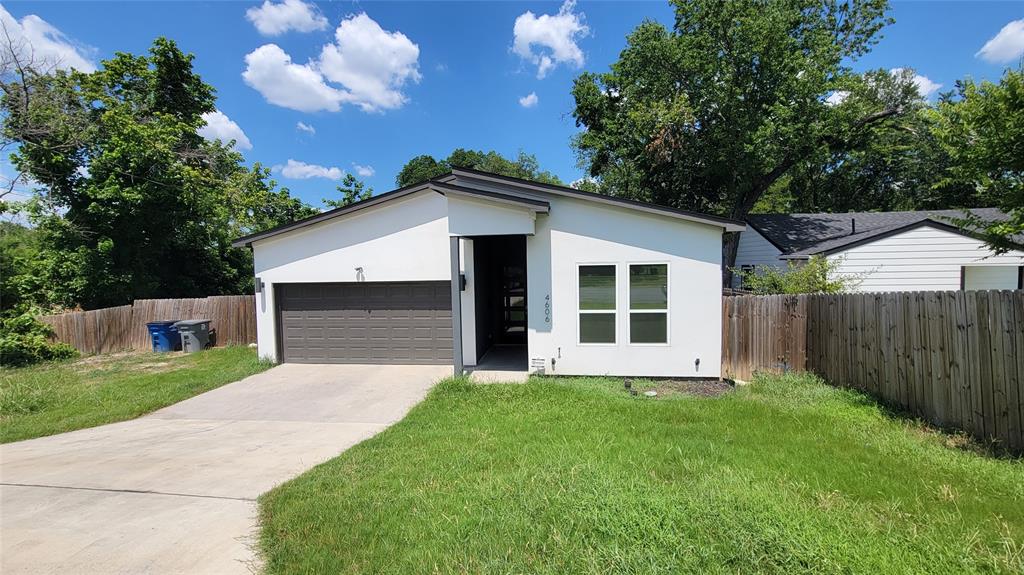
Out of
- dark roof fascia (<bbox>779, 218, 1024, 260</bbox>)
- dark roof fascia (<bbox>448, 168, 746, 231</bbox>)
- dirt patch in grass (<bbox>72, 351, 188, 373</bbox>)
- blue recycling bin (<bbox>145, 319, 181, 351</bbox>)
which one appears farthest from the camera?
blue recycling bin (<bbox>145, 319, 181, 351</bbox>)

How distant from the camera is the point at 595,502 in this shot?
3229 mm

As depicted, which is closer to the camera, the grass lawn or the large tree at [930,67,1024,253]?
the grass lawn

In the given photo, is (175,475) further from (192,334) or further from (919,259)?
(919,259)

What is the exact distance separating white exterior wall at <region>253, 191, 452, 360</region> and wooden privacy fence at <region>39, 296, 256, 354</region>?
10.4 feet

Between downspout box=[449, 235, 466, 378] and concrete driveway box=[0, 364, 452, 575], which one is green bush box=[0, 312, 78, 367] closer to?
concrete driveway box=[0, 364, 452, 575]

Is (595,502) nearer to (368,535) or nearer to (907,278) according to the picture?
(368,535)

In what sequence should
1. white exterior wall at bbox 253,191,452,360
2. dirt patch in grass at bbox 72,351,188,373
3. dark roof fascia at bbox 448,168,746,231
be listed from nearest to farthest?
dark roof fascia at bbox 448,168,746,231 → white exterior wall at bbox 253,191,452,360 → dirt patch in grass at bbox 72,351,188,373

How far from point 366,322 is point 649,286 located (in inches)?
262

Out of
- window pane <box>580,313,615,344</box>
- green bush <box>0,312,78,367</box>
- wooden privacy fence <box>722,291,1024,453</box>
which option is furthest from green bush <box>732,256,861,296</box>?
green bush <box>0,312,78,367</box>

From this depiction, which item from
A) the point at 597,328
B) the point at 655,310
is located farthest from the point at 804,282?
the point at 597,328

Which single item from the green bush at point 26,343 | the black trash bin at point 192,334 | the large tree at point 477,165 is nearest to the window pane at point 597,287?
the black trash bin at point 192,334

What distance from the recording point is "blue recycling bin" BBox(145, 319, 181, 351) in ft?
41.5

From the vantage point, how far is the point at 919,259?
38.4ft

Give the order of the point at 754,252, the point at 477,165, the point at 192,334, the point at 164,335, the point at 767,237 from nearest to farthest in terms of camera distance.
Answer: the point at 192,334 → the point at 164,335 → the point at 767,237 → the point at 754,252 → the point at 477,165
